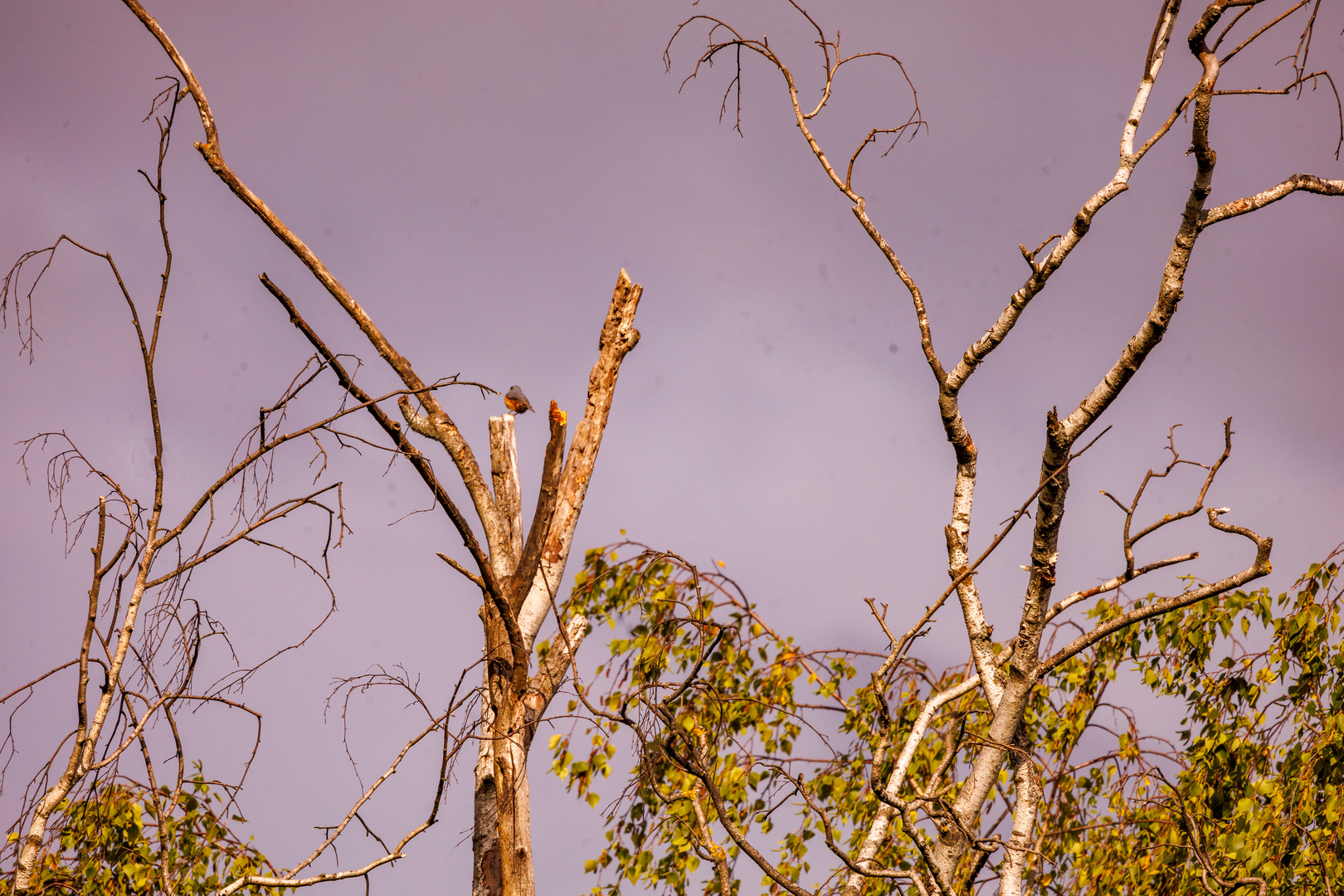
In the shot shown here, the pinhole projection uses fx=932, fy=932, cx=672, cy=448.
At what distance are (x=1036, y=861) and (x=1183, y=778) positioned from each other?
1.25 m

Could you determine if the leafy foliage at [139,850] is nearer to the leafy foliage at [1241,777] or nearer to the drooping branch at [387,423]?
the drooping branch at [387,423]

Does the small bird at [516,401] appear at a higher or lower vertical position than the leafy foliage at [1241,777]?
higher

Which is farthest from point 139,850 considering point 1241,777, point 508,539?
point 1241,777

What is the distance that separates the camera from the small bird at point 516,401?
518cm

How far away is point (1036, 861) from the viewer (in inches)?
179

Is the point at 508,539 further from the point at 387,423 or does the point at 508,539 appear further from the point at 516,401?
the point at 387,423

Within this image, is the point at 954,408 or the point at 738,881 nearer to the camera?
the point at 954,408

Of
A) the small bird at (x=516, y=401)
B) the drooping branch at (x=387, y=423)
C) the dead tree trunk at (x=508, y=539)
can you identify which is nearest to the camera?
the drooping branch at (x=387, y=423)

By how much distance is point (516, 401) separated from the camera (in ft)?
17.0

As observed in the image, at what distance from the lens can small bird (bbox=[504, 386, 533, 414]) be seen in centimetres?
518

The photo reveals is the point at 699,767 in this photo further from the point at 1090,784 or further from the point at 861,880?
the point at 1090,784

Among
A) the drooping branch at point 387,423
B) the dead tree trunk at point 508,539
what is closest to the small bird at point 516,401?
the dead tree trunk at point 508,539

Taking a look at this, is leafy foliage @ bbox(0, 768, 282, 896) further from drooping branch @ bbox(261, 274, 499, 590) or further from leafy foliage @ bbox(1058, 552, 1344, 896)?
leafy foliage @ bbox(1058, 552, 1344, 896)

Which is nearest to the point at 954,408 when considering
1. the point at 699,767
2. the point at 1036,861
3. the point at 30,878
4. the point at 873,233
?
the point at 873,233
